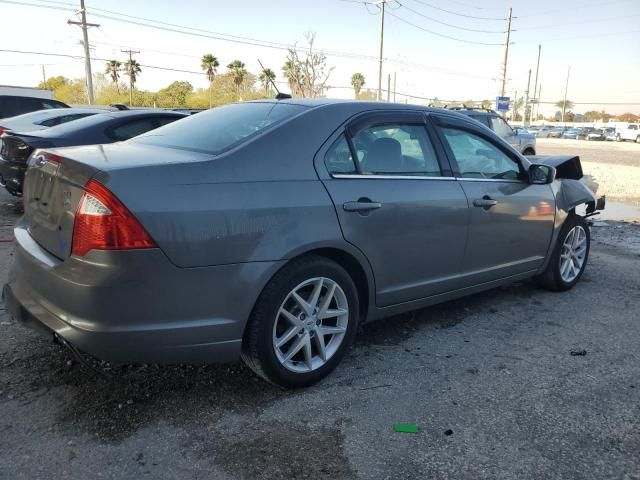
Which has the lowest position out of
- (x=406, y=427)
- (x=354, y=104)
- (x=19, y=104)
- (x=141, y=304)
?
(x=406, y=427)

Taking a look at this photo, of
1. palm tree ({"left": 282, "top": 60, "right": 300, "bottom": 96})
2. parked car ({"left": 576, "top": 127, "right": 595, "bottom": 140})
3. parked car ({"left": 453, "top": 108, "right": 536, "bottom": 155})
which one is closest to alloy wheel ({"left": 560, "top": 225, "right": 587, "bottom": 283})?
parked car ({"left": 453, "top": 108, "right": 536, "bottom": 155})

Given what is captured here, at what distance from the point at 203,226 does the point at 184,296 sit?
0.35 meters

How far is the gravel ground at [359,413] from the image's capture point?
7.91 ft

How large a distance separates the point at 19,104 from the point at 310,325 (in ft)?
45.4

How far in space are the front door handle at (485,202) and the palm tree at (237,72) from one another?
5691 cm

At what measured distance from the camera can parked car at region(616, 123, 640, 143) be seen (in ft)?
171

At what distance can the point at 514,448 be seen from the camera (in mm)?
2582

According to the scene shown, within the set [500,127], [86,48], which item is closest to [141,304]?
[500,127]

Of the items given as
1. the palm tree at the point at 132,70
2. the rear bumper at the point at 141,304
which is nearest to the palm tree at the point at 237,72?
the palm tree at the point at 132,70

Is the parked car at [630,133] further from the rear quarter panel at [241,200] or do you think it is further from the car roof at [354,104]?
the rear quarter panel at [241,200]

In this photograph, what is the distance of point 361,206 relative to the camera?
3156mm

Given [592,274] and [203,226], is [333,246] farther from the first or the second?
[592,274]

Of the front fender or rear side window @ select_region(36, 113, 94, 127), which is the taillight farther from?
rear side window @ select_region(36, 113, 94, 127)

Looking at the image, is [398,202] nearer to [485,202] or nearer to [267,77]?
[485,202]
